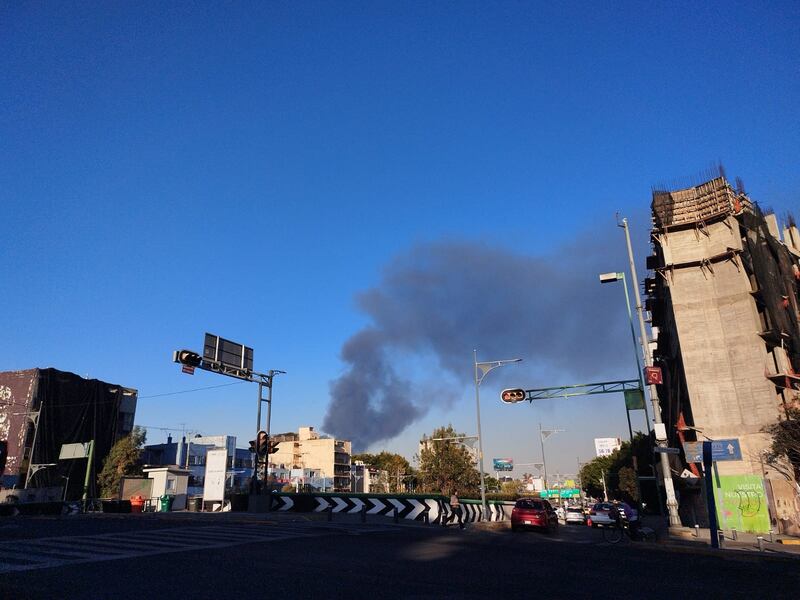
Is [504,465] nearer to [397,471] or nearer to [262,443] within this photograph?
[397,471]

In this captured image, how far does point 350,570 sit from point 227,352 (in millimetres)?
23316

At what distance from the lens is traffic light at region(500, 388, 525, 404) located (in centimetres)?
3281

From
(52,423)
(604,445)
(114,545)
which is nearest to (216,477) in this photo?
(114,545)

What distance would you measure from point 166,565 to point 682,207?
37.3 m

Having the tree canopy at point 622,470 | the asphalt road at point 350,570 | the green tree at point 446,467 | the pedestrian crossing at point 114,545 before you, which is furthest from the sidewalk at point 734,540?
the green tree at point 446,467

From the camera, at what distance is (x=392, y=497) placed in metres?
27.5

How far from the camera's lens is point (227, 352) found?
3067cm

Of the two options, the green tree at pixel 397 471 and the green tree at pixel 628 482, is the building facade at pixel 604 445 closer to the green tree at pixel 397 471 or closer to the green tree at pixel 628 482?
the green tree at pixel 397 471

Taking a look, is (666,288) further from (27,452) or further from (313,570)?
(27,452)

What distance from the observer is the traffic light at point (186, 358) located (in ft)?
87.5

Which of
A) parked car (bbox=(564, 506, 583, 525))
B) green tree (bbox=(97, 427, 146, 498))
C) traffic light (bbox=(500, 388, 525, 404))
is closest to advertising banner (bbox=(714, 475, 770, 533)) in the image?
traffic light (bbox=(500, 388, 525, 404))

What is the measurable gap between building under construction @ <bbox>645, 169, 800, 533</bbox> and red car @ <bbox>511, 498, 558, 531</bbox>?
8965 mm

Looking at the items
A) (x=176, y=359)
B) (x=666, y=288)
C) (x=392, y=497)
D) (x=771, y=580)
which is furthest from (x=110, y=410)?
(x=771, y=580)

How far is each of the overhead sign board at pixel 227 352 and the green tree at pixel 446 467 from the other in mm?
34453
